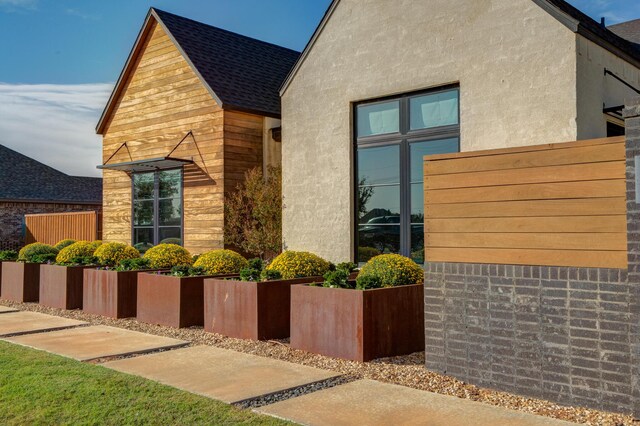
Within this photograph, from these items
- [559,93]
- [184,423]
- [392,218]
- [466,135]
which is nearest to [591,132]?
[559,93]

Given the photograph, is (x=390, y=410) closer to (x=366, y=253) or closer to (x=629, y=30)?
(x=366, y=253)

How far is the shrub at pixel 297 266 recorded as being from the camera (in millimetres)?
8945

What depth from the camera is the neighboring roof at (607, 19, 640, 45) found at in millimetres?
14854

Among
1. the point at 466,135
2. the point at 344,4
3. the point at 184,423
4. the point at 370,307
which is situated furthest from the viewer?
the point at 344,4

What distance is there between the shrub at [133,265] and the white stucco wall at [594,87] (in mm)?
7669

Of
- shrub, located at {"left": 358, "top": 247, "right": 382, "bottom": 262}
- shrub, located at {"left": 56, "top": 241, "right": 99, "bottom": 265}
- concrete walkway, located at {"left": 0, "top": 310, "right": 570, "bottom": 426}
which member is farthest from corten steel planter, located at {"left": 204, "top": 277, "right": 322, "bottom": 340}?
shrub, located at {"left": 56, "top": 241, "right": 99, "bottom": 265}

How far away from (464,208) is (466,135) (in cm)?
392

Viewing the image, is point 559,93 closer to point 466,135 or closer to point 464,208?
point 466,135

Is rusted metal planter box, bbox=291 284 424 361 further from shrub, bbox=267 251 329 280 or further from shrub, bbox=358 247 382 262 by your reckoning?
shrub, bbox=358 247 382 262

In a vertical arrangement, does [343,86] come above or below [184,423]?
above

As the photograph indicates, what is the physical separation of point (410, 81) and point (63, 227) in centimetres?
1603

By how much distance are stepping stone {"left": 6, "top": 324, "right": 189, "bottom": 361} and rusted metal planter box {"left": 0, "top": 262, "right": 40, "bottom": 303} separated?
4668mm

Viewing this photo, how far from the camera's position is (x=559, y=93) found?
8602mm

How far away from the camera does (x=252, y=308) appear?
27.0ft
